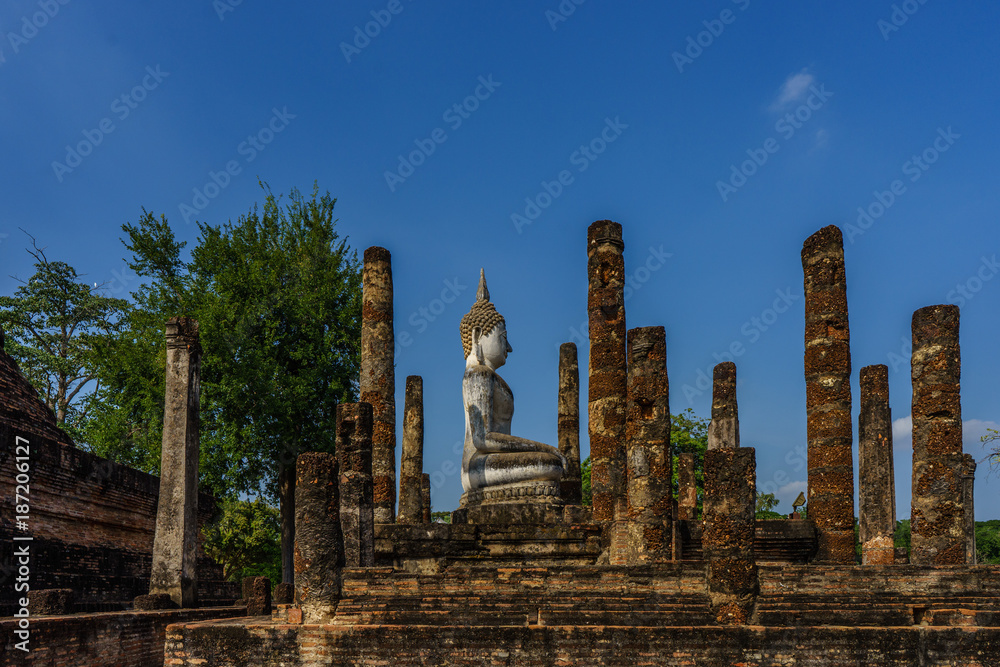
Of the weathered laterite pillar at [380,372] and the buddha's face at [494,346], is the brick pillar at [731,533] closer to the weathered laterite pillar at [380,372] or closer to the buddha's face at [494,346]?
the buddha's face at [494,346]

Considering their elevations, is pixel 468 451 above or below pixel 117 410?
below

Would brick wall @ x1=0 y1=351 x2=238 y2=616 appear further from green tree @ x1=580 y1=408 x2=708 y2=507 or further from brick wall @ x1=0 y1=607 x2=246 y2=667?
green tree @ x1=580 y1=408 x2=708 y2=507

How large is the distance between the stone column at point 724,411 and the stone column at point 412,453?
22.1 feet

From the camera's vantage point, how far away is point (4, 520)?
34.7 ft

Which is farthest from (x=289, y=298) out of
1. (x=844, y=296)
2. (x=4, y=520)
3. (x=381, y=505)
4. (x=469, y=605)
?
(x=469, y=605)

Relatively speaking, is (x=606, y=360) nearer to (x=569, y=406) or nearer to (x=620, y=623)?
(x=569, y=406)

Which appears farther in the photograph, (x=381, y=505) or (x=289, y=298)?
Result: (x=289, y=298)

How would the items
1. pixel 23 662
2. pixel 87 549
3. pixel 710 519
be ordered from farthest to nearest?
1. pixel 87 549
2. pixel 710 519
3. pixel 23 662

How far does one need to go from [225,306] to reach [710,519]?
53.9 ft

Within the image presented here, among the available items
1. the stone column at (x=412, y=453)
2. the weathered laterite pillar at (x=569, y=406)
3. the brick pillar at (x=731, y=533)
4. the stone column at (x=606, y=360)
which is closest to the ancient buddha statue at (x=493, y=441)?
the stone column at (x=606, y=360)

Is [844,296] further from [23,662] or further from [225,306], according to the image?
[225,306]

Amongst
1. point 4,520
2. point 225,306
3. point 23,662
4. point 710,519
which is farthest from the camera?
point 225,306

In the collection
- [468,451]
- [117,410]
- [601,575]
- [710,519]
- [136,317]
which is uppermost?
[136,317]

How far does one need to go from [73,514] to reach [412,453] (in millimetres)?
8639
